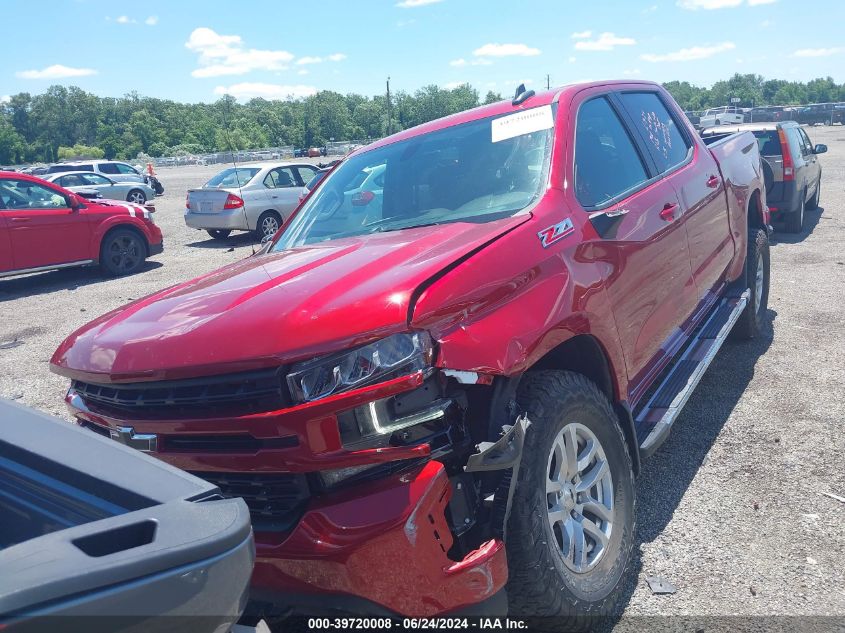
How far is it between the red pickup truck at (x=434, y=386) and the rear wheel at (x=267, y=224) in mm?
11783

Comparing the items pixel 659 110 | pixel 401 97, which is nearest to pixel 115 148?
pixel 401 97

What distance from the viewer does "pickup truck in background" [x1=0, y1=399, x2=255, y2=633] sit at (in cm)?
116

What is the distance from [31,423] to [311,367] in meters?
0.77

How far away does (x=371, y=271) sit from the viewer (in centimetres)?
265

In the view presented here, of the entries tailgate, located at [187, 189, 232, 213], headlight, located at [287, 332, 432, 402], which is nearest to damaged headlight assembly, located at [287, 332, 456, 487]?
headlight, located at [287, 332, 432, 402]

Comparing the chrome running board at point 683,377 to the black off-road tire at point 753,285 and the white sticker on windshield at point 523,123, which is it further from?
the white sticker on windshield at point 523,123

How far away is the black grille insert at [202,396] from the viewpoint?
2.23 metres

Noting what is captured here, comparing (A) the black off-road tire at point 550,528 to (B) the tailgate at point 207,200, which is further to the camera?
(B) the tailgate at point 207,200

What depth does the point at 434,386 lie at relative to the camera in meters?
2.29

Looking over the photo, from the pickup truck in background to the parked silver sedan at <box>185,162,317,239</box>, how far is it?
1348 centimetres

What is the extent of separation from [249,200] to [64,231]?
4038mm

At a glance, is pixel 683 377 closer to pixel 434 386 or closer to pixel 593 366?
pixel 593 366

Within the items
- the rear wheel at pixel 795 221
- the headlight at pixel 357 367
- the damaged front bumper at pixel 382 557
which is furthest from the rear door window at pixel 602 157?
the rear wheel at pixel 795 221

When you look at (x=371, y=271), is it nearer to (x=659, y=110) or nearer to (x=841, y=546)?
(x=841, y=546)
